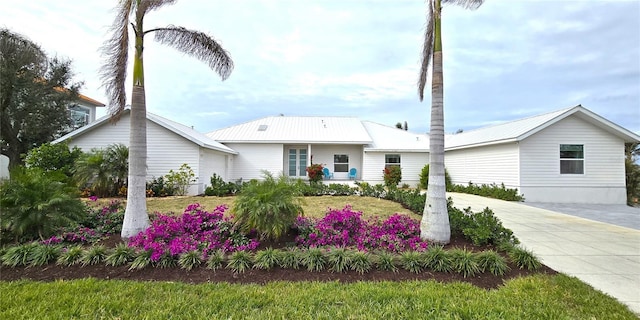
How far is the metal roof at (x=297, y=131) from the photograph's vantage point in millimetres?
17125

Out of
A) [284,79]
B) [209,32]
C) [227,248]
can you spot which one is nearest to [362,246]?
[227,248]

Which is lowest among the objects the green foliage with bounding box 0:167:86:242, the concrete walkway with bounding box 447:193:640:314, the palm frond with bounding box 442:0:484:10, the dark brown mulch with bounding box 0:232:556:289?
the concrete walkway with bounding box 447:193:640:314

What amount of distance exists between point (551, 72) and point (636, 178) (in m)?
7.70

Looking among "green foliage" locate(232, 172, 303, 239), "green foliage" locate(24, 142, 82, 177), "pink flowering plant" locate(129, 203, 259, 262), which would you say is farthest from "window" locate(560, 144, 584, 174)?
"green foliage" locate(24, 142, 82, 177)

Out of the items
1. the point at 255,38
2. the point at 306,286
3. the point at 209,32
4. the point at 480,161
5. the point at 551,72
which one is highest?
the point at 255,38

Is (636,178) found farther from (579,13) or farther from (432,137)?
(432,137)

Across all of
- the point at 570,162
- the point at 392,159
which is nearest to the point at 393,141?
the point at 392,159

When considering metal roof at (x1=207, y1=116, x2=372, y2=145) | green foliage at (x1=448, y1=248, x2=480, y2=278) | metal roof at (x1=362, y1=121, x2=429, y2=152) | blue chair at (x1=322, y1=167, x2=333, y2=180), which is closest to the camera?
green foliage at (x1=448, y1=248, x2=480, y2=278)

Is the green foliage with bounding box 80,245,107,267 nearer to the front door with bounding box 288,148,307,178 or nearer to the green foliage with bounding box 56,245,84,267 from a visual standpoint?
the green foliage with bounding box 56,245,84,267

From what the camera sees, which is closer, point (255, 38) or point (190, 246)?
point (190, 246)

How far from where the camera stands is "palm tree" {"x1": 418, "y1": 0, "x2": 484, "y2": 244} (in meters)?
4.55

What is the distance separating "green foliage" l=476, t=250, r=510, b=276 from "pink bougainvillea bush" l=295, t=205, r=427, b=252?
768 mm

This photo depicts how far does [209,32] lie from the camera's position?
5633 millimetres

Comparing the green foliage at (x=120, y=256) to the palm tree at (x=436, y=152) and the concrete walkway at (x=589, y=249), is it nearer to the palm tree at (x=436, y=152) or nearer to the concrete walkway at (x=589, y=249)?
the palm tree at (x=436, y=152)
